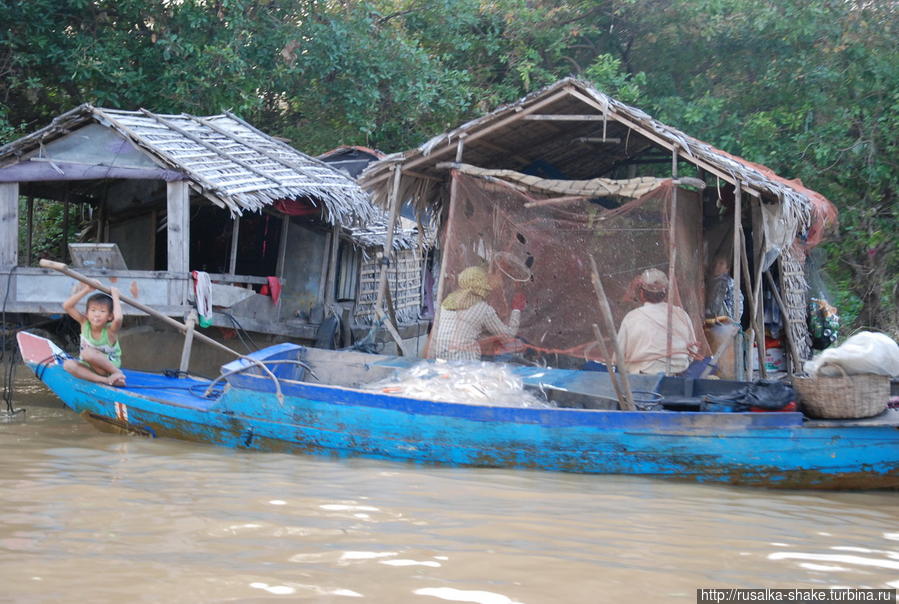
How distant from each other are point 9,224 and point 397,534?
676 cm

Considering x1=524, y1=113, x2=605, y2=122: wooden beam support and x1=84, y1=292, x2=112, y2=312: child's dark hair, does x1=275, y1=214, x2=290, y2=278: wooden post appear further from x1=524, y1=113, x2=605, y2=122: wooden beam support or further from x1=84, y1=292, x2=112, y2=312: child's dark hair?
x1=524, y1=113, x2=605, y2=122: wooden beam support

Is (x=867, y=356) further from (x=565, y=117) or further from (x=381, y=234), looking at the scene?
(x=381, y=234)

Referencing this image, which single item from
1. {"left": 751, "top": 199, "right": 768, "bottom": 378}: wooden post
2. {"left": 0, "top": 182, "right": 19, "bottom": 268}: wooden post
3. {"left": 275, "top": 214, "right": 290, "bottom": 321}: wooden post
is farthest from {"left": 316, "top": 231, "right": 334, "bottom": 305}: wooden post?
{"left": 751, "top": 199, "right": 768, "bottom": 378}: wooden post

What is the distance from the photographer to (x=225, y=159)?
32.1ft

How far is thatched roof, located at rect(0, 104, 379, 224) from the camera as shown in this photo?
890 cm

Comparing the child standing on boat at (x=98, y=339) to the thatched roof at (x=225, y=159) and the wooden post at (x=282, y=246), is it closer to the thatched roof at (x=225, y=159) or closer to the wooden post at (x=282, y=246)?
the thatched roof at (x=225, y=159)

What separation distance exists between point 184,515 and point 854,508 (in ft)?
12.0

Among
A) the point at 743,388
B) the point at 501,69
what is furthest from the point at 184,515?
the point at 501,69

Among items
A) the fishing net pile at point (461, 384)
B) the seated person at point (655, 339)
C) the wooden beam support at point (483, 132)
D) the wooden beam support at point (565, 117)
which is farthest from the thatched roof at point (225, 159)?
the seated person at point (655, 339)

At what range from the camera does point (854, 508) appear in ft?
16.8

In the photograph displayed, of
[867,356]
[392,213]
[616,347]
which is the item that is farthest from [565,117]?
[867,356]

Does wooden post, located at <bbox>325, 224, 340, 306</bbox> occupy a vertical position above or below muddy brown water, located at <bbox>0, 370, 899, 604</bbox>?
above

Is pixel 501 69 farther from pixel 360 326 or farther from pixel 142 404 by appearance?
pixel 142 404

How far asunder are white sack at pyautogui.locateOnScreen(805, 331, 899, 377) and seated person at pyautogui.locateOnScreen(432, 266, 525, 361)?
103 inches
